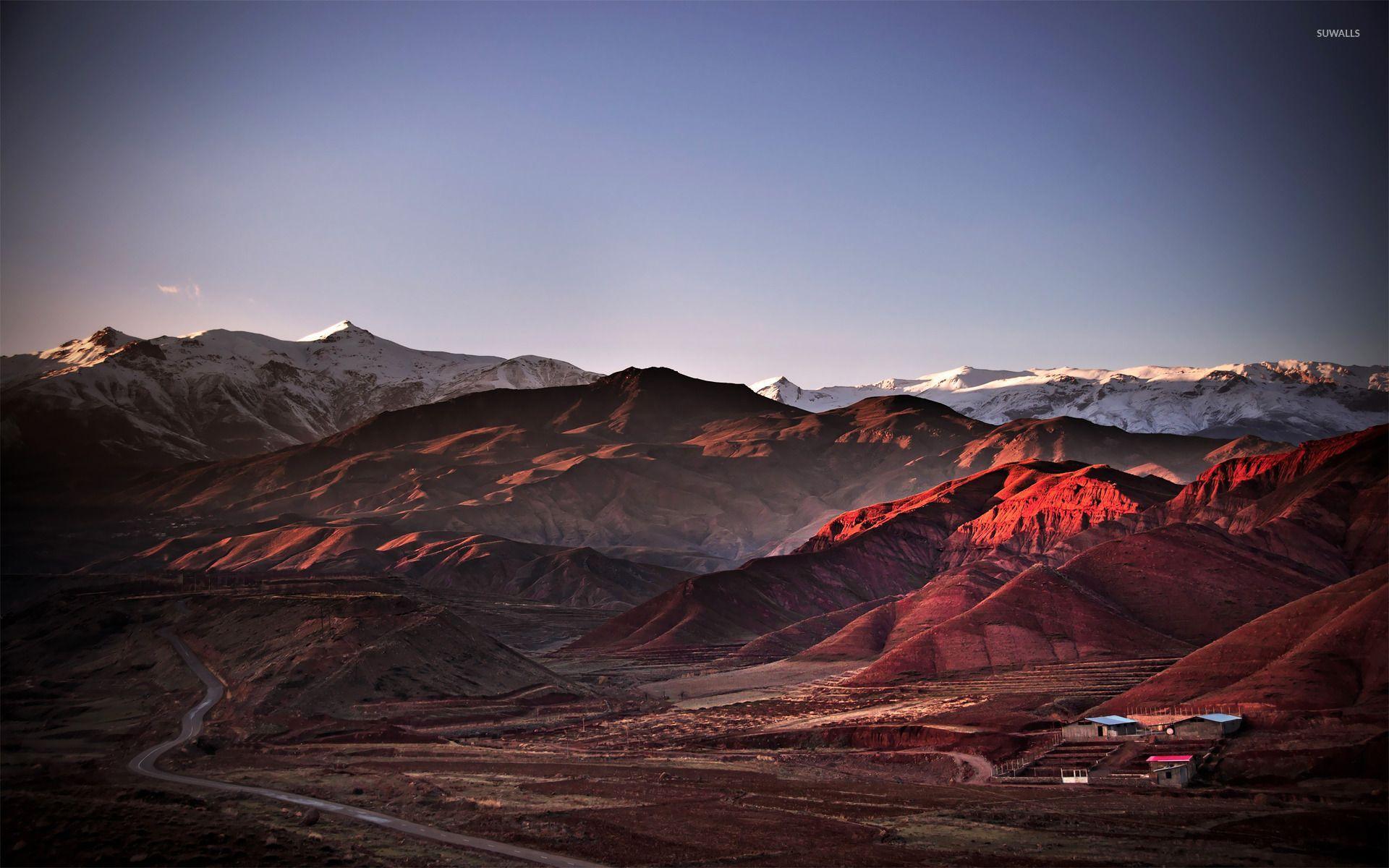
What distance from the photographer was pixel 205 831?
2237 inches

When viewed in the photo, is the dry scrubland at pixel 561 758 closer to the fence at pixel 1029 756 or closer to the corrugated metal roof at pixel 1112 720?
the fence at pixel 1029 756

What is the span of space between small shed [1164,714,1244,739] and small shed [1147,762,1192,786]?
661 cm

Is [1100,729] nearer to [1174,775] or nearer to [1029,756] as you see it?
[1029,756]

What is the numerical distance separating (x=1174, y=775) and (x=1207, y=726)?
27.8 feet

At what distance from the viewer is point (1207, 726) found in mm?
75562

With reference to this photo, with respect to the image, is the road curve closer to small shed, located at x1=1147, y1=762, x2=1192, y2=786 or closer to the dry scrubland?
the dry scrubland

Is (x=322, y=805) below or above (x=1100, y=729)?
above

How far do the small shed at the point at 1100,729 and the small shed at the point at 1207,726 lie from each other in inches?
122

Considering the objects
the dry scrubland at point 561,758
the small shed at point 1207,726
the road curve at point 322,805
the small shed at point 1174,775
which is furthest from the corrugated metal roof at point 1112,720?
the road curve at point 322,805

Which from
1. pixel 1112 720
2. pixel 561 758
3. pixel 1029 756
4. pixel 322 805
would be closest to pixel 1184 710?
pixel 1112 720

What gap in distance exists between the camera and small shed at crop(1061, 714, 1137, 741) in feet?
262

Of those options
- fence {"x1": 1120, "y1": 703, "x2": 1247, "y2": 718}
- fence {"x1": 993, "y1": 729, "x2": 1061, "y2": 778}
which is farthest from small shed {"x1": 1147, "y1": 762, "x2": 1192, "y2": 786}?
fence {"x1": 1120, "y1": 703, "x2": 1247, "y2": 718}

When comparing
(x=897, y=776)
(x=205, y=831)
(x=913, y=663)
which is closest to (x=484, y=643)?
(x=913, y=663)

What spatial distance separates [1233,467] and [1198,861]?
12923 centimetres
